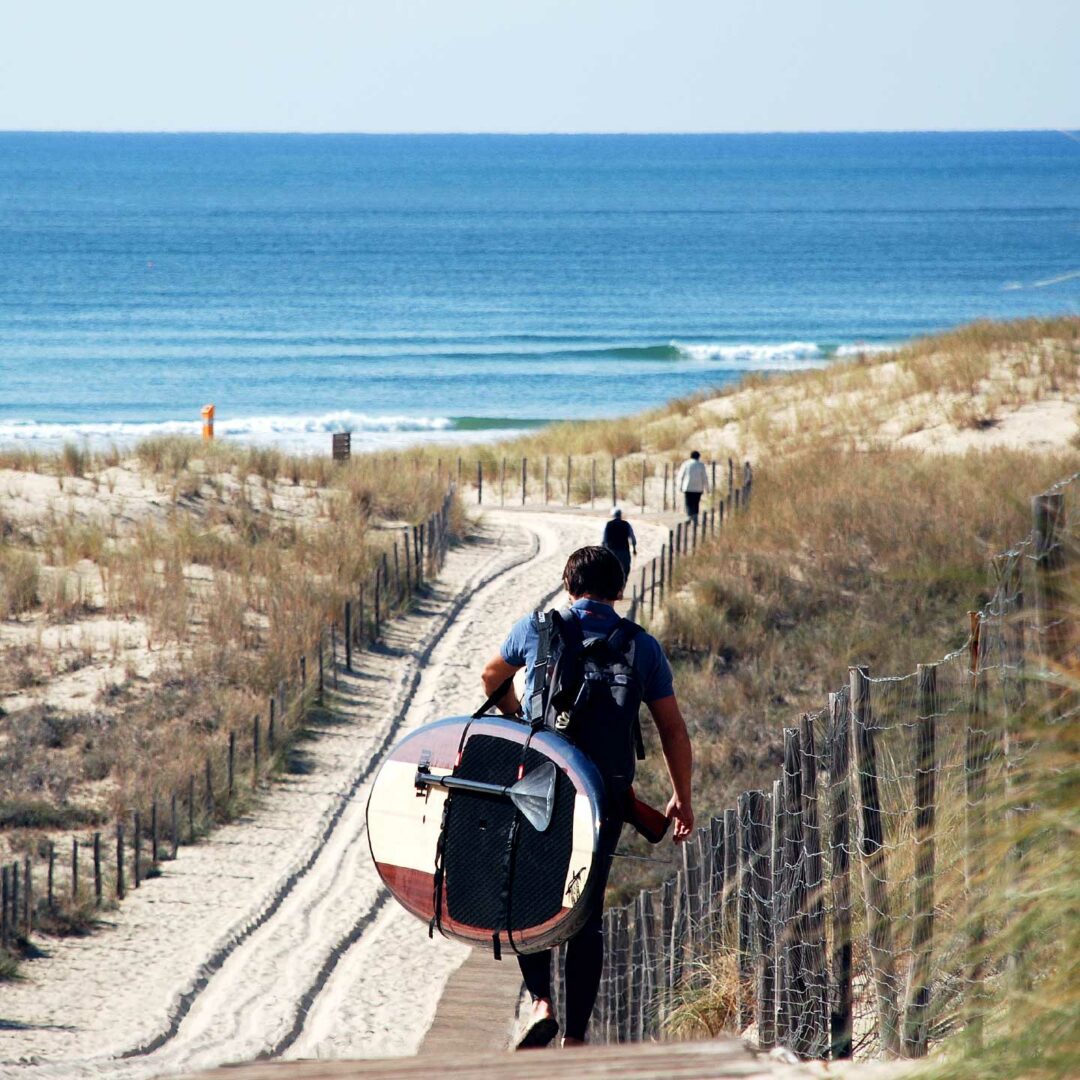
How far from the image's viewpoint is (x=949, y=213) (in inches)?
4779

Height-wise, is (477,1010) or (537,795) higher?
(537,795)

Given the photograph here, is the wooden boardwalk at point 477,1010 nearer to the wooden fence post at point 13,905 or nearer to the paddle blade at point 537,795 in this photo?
the paddle blade at point 537,795

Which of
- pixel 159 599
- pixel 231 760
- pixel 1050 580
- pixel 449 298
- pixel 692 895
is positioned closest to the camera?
pixel 1050 580

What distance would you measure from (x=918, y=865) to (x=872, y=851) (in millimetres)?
189

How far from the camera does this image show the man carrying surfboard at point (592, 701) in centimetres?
436

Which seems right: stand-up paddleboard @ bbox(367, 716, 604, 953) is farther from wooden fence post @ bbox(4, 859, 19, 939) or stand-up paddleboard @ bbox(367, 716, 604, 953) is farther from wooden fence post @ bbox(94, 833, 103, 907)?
wooden fence post @ bbox(94, 833, 103, 907)

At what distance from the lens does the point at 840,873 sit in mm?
4320

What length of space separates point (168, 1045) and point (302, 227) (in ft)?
337

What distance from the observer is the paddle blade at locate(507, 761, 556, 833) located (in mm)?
4164

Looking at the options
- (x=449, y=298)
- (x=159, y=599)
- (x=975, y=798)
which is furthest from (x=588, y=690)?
(x=449, y=298)

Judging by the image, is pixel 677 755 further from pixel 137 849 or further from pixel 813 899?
pixel 137 849

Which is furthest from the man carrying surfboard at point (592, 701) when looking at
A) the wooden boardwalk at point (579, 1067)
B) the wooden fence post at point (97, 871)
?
the wooden fence post at point (97, 871)

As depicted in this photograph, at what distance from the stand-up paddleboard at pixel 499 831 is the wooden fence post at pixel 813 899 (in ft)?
2.65

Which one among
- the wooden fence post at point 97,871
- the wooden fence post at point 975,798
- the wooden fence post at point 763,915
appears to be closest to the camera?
the wooden fence post at point 975,798
